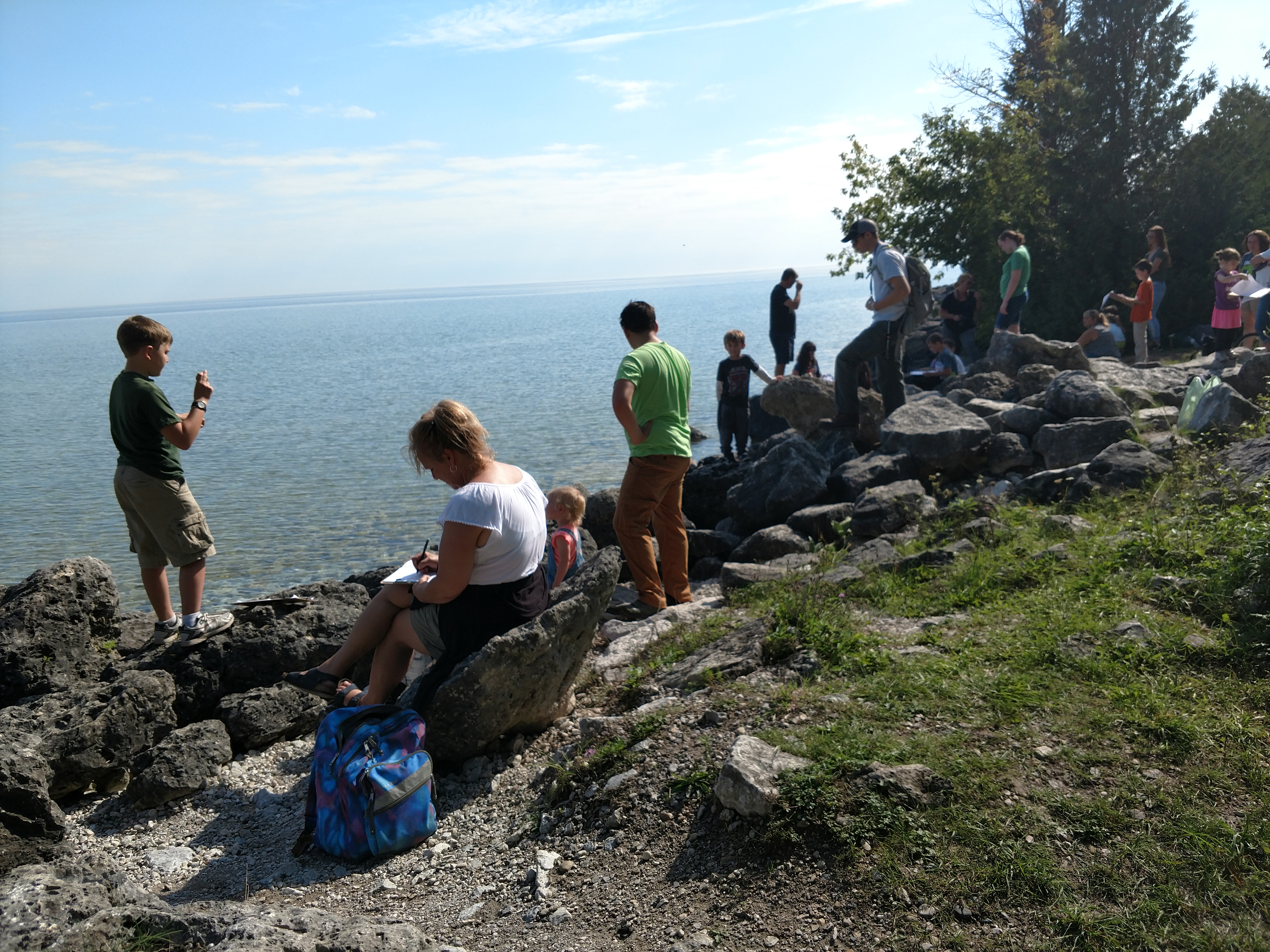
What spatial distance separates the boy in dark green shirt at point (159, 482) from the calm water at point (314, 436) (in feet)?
11.0

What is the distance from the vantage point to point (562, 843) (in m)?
4.20

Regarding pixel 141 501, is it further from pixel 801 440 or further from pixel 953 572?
pixel 801 440

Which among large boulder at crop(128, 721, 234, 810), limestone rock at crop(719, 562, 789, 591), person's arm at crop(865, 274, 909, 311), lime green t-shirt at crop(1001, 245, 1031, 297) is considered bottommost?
large boulder at crop(128, 721, 234, 810)

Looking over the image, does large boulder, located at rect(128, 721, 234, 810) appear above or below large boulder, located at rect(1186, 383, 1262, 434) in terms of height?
below

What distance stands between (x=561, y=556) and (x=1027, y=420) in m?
6.10

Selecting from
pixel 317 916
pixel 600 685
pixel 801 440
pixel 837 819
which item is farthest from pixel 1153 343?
pixel 317 916

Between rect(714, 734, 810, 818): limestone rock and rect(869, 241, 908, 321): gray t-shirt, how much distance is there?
7.29 m

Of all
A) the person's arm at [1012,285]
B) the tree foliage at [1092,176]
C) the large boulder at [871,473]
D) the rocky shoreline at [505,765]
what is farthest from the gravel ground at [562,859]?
the tree foliage at [1092,176]

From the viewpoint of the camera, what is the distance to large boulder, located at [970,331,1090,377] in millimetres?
14148

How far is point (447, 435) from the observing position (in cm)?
496

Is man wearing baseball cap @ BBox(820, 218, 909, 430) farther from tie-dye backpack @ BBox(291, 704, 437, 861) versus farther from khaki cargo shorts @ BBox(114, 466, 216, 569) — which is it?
tie-dye backpack @ BBox(291, 704, 437, 861)

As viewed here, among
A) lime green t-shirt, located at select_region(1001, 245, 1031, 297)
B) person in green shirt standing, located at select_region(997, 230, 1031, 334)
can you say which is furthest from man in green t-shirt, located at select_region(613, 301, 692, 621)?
lime green t-shirt, located at select_region(1001, 245, 1031, 297)

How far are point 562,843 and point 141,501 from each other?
433 centimetres

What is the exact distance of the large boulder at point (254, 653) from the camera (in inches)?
258
